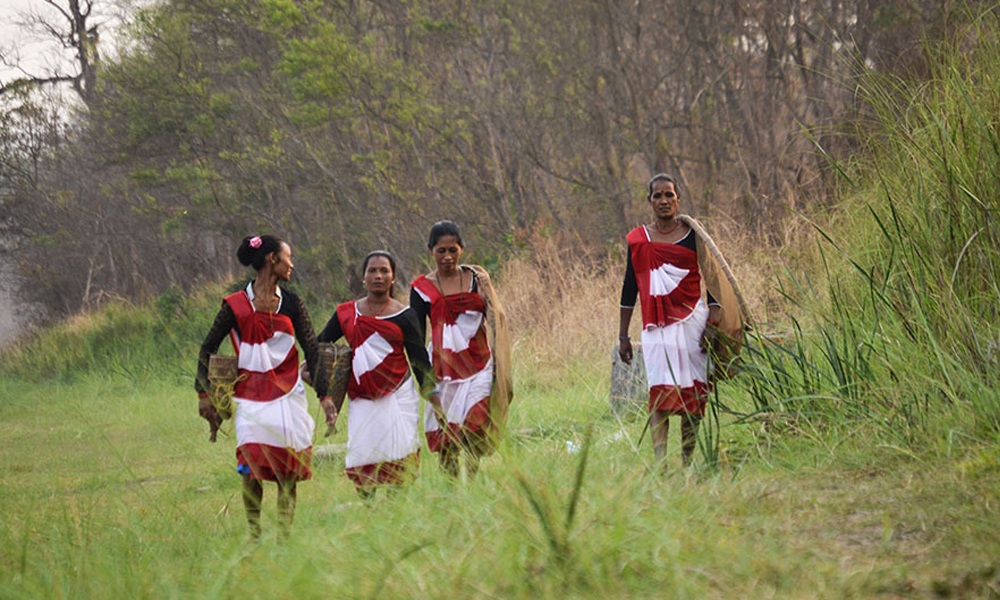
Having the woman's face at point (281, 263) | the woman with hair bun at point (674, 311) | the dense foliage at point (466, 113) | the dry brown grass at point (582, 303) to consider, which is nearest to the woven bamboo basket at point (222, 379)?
the woman's face at point (281, 263)

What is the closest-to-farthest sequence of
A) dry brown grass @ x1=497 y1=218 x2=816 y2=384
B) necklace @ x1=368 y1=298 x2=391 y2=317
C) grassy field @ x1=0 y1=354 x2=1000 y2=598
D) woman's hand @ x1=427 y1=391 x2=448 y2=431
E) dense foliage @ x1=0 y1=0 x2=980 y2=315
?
grassy field @ x1=0 y1=354 x2=1000 y2=598, woman's hand @ x1=427 y1=391 x2=448 y2=431, necklace @ x1=368 y1=298 x2=391 y2=317, dry brown grass @ x1=497 y1=218 x2=816 y2=384, dense foliage @ x1=0 y1=0 x2=980 y2=315

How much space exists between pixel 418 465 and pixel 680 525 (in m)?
2.61

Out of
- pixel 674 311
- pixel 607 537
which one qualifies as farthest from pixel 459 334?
pixel 607 537

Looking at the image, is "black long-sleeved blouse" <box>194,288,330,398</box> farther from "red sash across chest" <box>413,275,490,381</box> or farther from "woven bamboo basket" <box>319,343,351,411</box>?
"red sash across chest" <box>413,275,490,381</box>

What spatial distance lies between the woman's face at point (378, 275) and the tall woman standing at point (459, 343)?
28cm

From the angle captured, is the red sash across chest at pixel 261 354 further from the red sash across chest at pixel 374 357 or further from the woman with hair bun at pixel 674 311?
the woman with hair bun at pixel 674 311

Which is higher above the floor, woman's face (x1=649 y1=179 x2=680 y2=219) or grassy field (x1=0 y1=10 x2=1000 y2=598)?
woman's face (x1=649 y1=179 x2=680 y2=219)

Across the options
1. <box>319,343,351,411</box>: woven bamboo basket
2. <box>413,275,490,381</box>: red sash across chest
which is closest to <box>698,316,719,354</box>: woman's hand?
<box>413,275,490,381</box>: red sash across chest

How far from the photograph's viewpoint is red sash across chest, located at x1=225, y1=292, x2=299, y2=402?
5.45 meters

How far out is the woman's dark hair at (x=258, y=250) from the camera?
5531mm

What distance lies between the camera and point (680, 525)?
3207 mm

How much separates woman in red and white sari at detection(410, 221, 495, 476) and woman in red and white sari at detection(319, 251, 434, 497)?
0.18 metres

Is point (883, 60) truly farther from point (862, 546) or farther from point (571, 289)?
point (862, 546)

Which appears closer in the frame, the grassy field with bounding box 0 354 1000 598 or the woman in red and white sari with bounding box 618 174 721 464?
the grassy field with bounding box 0 354 1000 598
